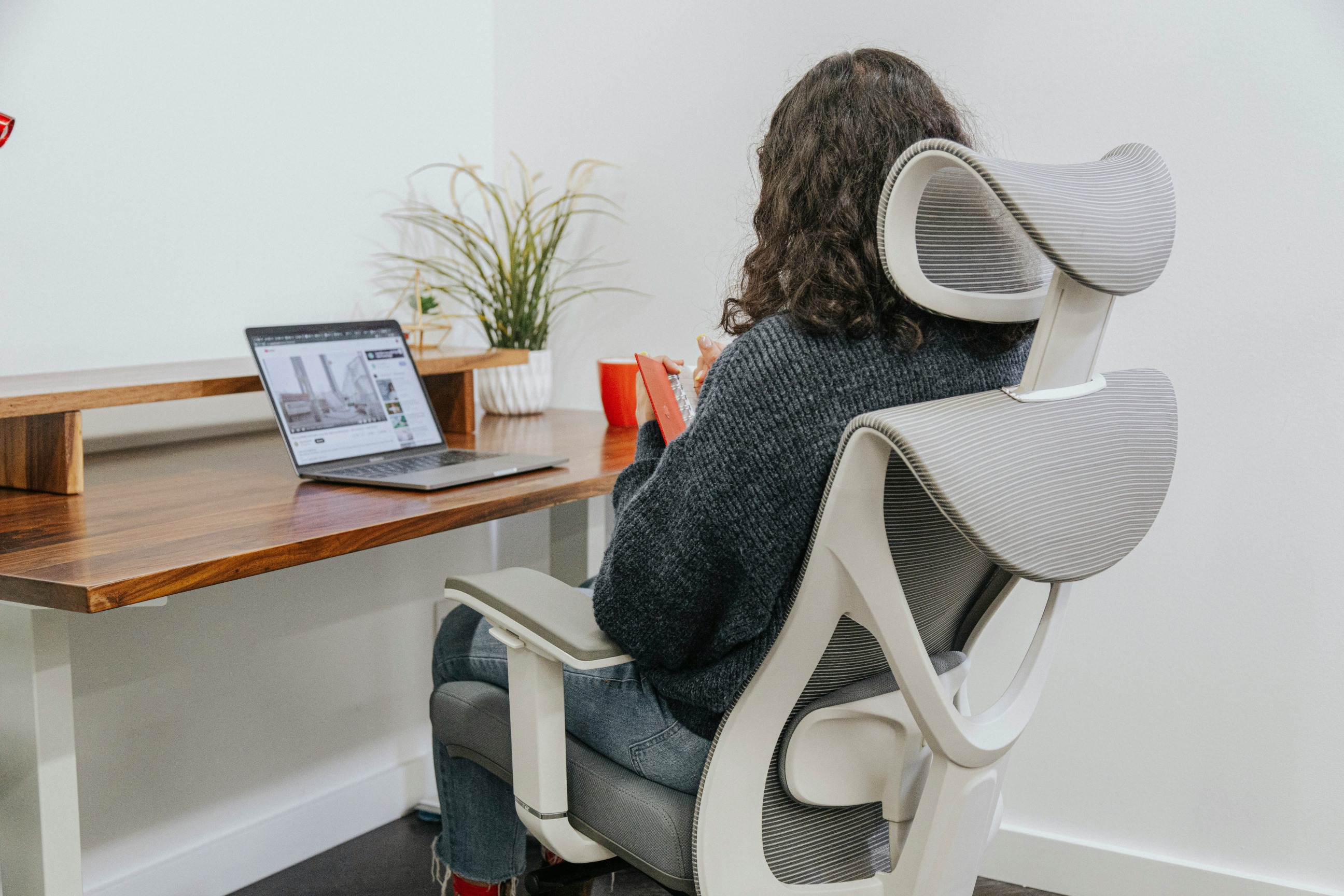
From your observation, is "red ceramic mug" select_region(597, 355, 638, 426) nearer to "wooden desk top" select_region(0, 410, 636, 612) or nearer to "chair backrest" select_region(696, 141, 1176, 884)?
Answer: "wooden desk top" select_region(0, 410, 636, 612)

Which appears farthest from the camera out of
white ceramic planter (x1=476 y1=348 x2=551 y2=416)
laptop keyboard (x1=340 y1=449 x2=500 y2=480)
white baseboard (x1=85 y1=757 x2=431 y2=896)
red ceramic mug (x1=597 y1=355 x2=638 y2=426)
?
white ceramic planter (x1=476 y1=348 x2=551 y2=416)

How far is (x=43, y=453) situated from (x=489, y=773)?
27.6 inches

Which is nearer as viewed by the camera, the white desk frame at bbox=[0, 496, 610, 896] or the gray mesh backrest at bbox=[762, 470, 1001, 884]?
the gray mesh backrest at bbox=[762, 470, 1001, 884]

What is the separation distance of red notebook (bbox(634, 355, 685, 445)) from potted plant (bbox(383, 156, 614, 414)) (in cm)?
91

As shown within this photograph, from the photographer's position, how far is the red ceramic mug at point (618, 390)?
202cm

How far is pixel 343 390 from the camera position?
5.39 ft

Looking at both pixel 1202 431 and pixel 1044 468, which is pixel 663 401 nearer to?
pixel 1044 468

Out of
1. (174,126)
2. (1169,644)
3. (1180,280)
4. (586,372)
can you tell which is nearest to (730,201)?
(586,372)

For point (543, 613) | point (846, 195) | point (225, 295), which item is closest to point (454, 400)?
point (225, 295)

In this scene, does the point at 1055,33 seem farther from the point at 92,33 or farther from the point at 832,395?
the point at 92,33

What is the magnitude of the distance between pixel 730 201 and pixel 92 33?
112 centimetres

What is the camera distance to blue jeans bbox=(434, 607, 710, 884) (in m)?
1.08

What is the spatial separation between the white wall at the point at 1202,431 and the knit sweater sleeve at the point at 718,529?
114cm

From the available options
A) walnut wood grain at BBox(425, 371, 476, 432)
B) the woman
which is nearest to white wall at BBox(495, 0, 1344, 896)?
walnut wood grain at BBox(425, 371, 476, 432)
